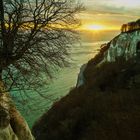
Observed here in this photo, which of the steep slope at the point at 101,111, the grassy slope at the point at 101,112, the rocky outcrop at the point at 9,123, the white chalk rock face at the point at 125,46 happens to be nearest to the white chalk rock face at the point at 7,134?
the rocky outcrop at the point at 9,123

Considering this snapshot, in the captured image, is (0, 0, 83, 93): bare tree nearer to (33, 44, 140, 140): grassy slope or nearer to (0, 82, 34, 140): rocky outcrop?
(0, 82, 34, 140): rocky outcrop

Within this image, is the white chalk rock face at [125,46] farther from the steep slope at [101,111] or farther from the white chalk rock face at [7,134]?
the white chalk rock face at [7,134]

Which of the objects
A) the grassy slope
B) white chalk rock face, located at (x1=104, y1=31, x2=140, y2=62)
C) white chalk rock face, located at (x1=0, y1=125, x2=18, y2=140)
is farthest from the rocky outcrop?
white chalk rock face, located at (x1=104, y1=31, x2=140, y2=62)

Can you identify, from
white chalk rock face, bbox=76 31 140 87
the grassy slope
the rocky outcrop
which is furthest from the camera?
white chalk rock face, bbox=76 31 140 87

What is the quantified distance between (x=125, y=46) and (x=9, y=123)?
48313mm

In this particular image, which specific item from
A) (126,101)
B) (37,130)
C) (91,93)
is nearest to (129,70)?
(91,93)

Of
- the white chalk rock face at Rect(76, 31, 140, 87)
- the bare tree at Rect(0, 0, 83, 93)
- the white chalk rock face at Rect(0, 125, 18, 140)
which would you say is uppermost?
the bare tree at Rect(0, 0, 83, 93)

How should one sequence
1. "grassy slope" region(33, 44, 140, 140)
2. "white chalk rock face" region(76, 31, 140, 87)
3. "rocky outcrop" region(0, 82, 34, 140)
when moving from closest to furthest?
"rocky outcrop" region(0, 82, 34, 140) < "grassy slope" region(33, 44, 140, 140) < "white chalk rock face" region(76, 31, 140, 87)

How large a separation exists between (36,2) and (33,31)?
100 cm

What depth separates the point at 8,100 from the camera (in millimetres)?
14742

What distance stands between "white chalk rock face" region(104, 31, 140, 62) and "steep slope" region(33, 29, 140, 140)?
9.37 feet

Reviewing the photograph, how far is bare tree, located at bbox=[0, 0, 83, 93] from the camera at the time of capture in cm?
1411

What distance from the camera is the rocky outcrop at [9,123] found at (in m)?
13.8

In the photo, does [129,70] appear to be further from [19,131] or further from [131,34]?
[19,131]
